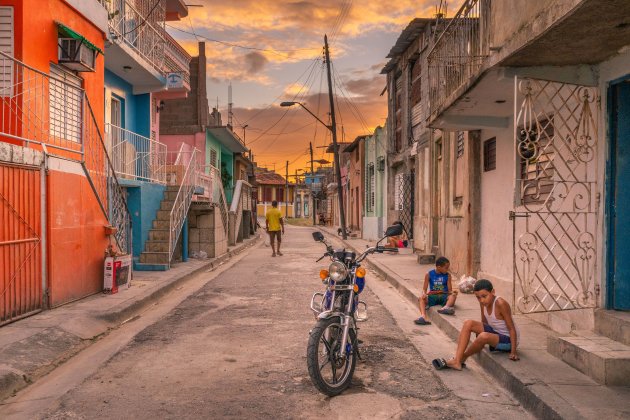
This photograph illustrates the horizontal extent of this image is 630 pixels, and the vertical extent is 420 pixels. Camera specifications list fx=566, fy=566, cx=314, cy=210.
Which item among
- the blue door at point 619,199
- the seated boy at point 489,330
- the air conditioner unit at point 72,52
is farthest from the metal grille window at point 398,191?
the seated boy at point 489,330

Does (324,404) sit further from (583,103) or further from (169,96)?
(169,96)

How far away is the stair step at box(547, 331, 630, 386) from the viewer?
4.48 m

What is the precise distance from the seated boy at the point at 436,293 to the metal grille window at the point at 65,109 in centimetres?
614

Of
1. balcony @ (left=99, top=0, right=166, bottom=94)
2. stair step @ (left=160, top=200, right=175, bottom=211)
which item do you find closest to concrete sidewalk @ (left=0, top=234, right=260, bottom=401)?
stair step @ (left=160, top=200, right=175, bottom=211)

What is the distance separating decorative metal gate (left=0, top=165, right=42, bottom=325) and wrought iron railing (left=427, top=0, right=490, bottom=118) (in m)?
5.83

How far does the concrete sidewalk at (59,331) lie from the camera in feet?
17.3

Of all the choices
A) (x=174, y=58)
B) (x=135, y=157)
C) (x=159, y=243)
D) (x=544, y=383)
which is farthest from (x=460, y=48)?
(x=174, y=58)

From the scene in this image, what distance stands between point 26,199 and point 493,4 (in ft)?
21.2

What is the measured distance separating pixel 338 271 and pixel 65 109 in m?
6.56

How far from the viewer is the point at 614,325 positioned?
5277 millimetres

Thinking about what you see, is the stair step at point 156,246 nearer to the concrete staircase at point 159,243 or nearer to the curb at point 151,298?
the concrete staircase at point 159,243

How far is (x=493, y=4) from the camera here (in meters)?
7.08

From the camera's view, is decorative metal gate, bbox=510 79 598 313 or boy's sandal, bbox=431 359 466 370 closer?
boy's sandal, bbox=431 359 466 370

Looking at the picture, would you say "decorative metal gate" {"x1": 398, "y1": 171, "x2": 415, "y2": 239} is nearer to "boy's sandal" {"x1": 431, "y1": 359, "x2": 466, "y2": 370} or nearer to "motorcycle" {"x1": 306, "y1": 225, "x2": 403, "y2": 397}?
"boy's sandal" {"x1": 431, "y1": 359, "x2": 466, "y2": 370}
